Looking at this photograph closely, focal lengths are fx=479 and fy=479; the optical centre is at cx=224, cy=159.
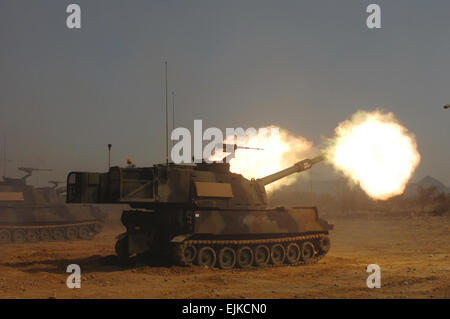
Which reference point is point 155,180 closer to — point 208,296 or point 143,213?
point 143,213

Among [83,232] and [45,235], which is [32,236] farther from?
[83,232]

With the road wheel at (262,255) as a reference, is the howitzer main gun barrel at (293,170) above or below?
above

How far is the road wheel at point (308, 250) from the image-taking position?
18.1 metres

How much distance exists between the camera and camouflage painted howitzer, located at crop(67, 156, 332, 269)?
1502cm

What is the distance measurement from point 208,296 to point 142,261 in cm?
610

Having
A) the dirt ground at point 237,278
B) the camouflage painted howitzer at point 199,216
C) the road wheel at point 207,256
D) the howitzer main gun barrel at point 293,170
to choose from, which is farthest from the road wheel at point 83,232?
the road wheel at point 207,256

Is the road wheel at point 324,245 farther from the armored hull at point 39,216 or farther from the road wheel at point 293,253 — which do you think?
the armored hull at point 39,216

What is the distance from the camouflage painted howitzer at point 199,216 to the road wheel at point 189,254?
3 centimetres

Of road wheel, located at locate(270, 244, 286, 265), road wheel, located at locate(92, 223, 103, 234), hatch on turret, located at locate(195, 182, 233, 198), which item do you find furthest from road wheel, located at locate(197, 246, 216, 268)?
road wheel, located at locate(92, 223, 103, 234)

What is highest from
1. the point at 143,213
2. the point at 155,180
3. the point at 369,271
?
the point at 155,180

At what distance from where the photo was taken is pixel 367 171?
22422mm

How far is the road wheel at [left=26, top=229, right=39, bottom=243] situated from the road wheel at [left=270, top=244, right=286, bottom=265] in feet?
57.9

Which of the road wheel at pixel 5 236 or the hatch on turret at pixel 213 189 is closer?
the hatch on turret at pixel 213 189
